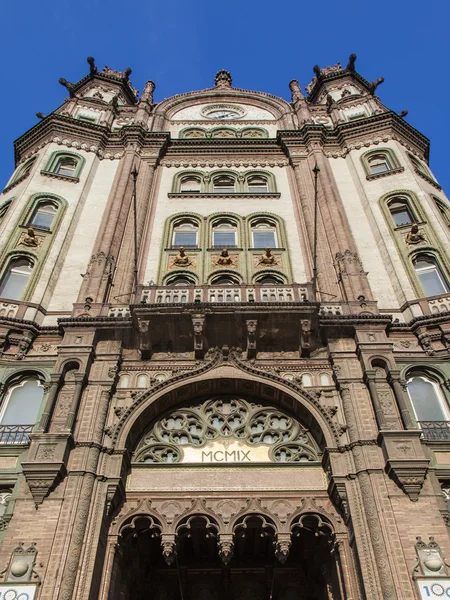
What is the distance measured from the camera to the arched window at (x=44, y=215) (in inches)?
918

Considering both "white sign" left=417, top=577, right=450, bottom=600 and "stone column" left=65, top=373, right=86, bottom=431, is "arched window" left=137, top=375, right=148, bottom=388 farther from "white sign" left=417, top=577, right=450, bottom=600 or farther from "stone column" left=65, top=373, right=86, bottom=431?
"white sign" left=417, top=577, right=450, bottom=600

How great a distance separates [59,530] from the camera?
41.5 feet

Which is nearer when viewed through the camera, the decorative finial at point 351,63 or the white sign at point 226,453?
the white sign at point 226,453

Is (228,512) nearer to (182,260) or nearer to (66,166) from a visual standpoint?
(182,260)

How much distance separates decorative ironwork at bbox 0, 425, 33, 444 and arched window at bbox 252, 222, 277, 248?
12.2m

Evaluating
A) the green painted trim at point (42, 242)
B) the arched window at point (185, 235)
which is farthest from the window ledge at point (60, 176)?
the arched window at point (185, 235)

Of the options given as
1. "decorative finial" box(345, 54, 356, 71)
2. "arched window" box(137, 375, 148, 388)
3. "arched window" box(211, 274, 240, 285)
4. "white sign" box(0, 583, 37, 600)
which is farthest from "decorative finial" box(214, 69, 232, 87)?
"white sign" box(0, 583, 37, 600)

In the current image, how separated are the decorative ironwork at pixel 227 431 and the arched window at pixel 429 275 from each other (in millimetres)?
7317

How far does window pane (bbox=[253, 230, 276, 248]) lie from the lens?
2411 centimetres

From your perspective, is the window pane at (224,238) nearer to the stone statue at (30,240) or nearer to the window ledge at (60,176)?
the window ledge at (60,176)

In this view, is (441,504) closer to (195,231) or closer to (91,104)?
(195,231)

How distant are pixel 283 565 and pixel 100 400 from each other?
22.7ft

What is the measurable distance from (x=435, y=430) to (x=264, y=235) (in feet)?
39.3

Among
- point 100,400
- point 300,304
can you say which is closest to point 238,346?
point 300,304
